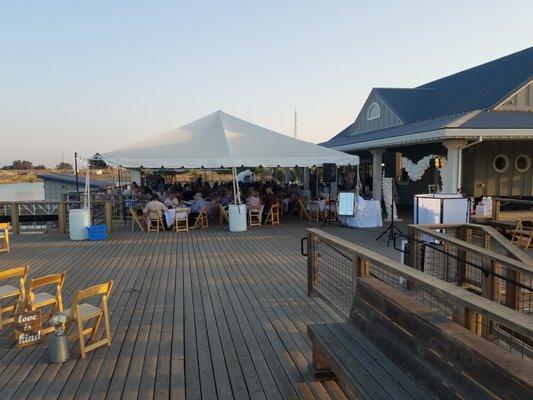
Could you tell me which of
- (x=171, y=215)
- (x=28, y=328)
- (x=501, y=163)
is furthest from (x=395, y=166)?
(x=28, y=328)

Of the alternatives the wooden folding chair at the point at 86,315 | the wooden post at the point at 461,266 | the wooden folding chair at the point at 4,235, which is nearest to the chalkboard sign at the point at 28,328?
the wooden folding chair at the point at 86,315

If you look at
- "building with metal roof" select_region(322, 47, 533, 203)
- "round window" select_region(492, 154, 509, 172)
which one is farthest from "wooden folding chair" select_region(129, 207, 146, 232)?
"round window" select_region(492, 154, 509, 172)

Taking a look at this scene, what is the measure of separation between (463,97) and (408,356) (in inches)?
580

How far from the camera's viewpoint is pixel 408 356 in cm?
238

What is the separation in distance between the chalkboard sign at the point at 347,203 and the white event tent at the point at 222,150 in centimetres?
109

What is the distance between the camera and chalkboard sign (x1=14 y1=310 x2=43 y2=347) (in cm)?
403

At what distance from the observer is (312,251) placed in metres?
5.43

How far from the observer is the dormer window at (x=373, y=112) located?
61.9 ft

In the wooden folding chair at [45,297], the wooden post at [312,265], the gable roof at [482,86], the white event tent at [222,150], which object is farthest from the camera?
the gable roof at [482,86]

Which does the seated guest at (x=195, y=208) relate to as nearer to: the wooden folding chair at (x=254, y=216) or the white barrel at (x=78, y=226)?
the wooden folding chair at (x=254, y=216)

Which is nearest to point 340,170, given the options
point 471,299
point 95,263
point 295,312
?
point 95,263

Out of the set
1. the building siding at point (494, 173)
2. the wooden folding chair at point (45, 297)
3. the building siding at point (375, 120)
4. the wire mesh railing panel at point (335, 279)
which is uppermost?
the building siding at point (375, 120)

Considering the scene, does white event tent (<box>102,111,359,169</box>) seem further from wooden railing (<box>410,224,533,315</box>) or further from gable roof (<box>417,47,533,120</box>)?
wooden railing (<box>410,224,533,315</box>)

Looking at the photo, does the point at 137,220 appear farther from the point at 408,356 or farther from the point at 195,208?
the point at 408,356
